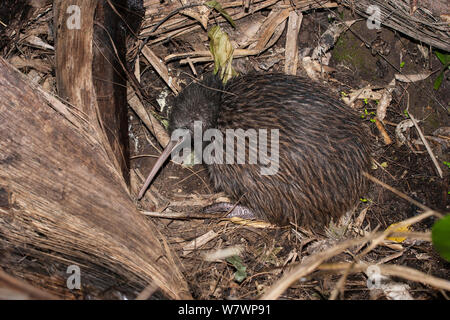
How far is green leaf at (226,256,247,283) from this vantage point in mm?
3383

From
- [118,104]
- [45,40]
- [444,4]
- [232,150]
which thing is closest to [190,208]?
[232,150]

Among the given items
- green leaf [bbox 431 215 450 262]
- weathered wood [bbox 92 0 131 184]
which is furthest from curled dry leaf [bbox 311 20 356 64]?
green leaf [bbox 431 215 450 262]

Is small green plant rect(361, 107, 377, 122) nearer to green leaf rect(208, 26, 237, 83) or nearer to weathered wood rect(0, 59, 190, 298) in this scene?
green leaf rect(208, 26, 237, 83)

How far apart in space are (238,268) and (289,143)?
987 millimetres

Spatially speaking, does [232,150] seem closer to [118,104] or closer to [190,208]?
[190,208]

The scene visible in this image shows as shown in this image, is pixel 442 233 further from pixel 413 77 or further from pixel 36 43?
pixel 36 43

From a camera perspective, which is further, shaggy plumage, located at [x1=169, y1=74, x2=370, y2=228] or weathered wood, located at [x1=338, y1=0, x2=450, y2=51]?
weathered wood, located at [x1=338, y1=0, x2=450, y2=51]

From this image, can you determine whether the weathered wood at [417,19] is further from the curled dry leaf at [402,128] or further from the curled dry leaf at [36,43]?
the curled dry leaf at [36,43]

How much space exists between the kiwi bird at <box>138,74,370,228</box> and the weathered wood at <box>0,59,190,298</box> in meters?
0.91

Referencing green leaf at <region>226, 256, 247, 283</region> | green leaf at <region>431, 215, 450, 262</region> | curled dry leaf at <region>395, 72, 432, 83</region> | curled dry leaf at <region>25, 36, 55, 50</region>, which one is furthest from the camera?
curled dry leaf at <region>395, 72, 432, 83</region>

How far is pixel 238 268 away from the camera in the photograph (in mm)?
3420

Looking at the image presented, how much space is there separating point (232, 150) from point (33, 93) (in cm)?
151

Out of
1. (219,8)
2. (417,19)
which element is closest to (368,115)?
(417,19)
